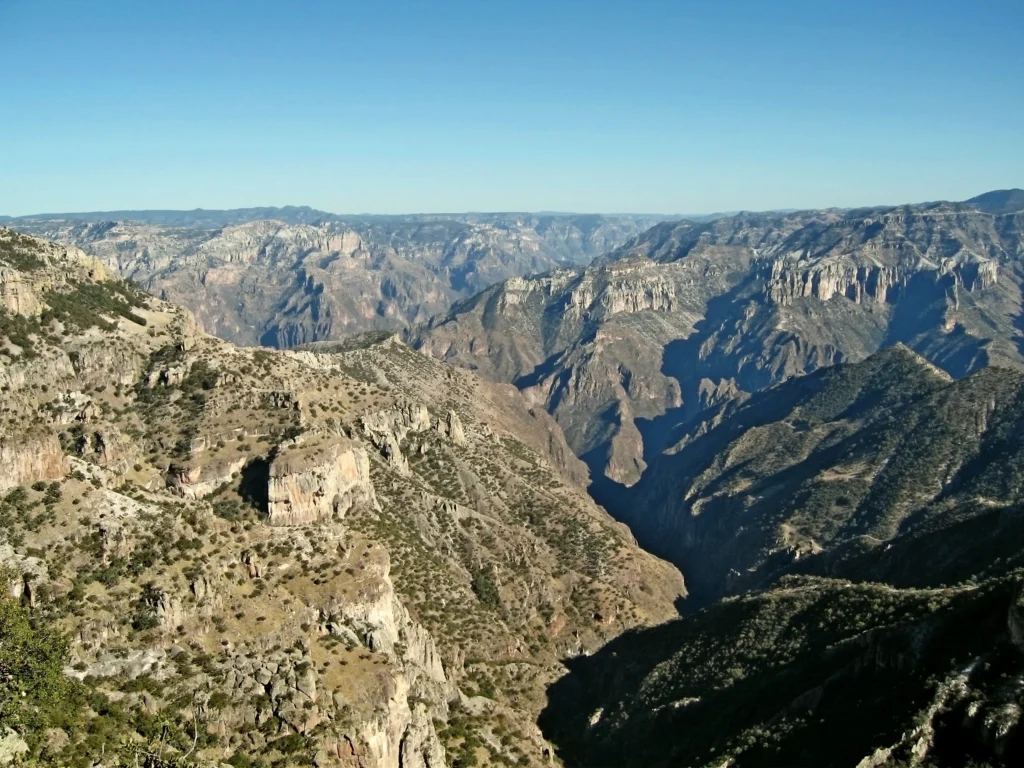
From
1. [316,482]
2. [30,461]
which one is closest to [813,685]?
[316,482]

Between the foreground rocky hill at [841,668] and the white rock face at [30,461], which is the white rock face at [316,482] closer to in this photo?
the white rock face at [30,461]

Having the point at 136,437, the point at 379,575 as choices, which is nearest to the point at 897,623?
the point at 379,575

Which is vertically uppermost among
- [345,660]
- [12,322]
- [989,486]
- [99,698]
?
[12,322]

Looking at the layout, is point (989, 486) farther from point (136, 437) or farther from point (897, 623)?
point (136, 437)

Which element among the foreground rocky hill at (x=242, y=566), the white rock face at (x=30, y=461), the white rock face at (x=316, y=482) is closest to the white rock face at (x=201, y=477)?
the foreground rocky hill at (x=242, y=566)

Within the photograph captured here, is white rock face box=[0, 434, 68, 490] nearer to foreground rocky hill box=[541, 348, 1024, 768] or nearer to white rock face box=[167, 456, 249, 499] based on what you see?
white rock face box=[167, 456, 249, 499]

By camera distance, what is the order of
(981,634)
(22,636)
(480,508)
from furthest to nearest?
(480,508) → (981,634) → (22,636)

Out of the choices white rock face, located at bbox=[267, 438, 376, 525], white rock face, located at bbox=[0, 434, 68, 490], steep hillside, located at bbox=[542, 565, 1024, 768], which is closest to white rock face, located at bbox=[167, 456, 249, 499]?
white rock face, located at bbox=[267, 438, 376, 525]

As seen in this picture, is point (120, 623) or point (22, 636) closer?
point (22, 636)
